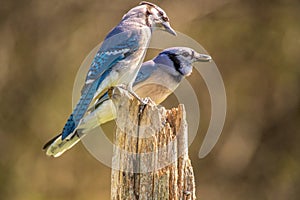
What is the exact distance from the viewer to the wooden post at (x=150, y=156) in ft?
12.9

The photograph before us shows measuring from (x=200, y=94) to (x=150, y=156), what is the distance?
561 cm

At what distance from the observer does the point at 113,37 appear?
528 cm

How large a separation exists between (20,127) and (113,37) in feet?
14.9

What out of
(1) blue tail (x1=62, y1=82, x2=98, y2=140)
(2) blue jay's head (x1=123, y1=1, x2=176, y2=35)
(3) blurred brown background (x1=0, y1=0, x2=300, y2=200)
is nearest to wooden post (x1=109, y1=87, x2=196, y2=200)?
(1) blue tail (x1=62, y1=82, x2=98, y2=140)

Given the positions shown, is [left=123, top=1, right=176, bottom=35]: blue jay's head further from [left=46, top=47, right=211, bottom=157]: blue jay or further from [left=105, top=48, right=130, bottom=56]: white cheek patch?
[left=46, top=47, right=211, bottom=157]: blue jay

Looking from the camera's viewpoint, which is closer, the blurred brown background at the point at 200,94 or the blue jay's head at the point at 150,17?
the blue jay's head at the point at 150,17

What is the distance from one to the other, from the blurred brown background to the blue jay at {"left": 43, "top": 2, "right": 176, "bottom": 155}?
4025mm

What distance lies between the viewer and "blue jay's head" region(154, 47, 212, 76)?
5.88 metres

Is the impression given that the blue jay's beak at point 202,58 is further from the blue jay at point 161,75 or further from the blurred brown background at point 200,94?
the blurred brown background at point 200,94

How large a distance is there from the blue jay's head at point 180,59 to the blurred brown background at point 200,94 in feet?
11.3

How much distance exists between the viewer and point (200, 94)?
9.53 meters

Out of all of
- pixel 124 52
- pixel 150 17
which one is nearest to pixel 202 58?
pixel 150 17

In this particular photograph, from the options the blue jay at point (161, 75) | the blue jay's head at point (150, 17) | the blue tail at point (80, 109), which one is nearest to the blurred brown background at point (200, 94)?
the blue jay at point (161, 75)

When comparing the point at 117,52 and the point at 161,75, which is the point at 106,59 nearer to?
the point at 117,52
